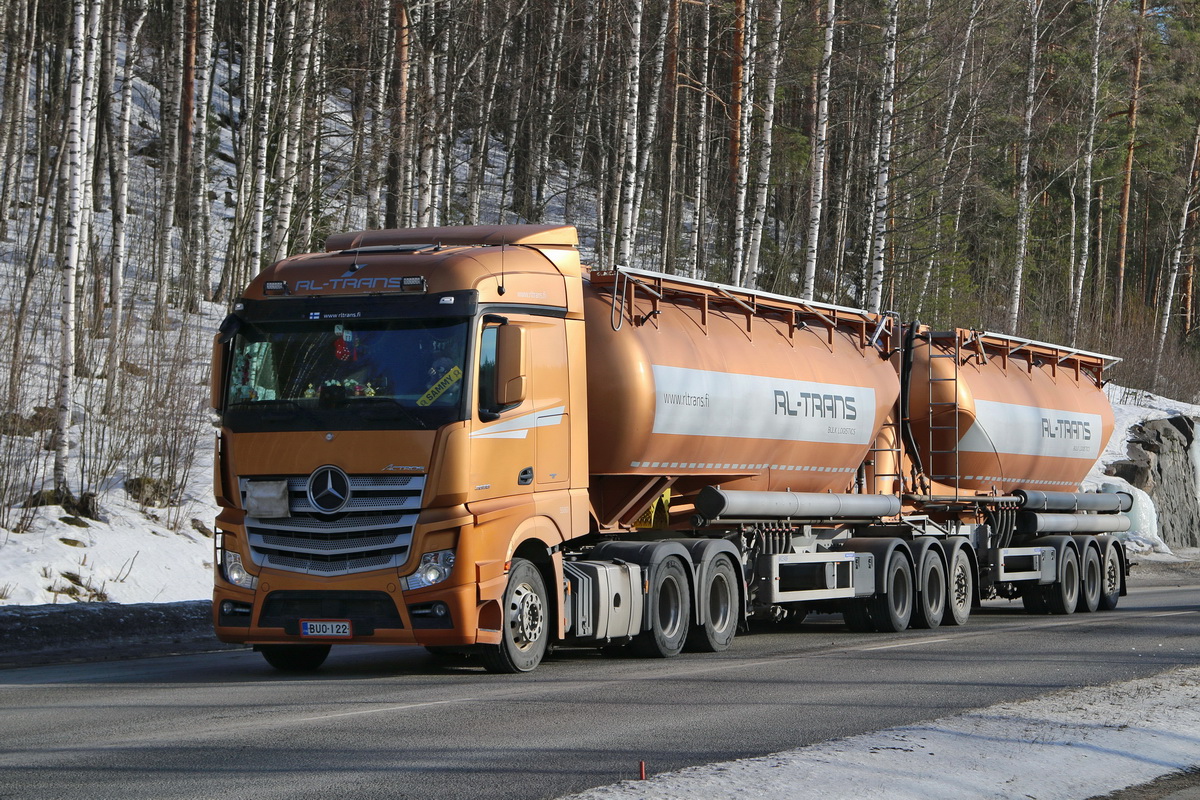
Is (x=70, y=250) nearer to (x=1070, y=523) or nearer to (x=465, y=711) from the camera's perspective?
(x=465, y=711)

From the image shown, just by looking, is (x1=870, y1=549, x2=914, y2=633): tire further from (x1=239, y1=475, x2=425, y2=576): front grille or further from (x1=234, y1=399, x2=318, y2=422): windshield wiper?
(x1=234, y1=399, x2=318, y2=422): windshield wiper

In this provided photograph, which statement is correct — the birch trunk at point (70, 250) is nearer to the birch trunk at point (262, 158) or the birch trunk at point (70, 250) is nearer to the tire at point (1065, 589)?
the birch trunk at point (262, 158)

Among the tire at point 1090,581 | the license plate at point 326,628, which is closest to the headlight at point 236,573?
the license plate at point 326,628

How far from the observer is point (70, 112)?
57.7 ft

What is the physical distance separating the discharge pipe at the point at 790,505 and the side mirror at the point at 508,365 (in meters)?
3.58

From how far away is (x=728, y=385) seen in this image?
555 inches

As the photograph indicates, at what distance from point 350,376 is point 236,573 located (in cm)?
186

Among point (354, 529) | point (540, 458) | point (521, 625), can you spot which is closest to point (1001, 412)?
point (540, 458)

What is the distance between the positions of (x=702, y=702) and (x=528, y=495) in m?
2.47

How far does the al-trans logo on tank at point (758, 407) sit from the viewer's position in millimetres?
13219

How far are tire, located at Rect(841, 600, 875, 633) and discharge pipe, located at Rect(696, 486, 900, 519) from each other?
113 cm

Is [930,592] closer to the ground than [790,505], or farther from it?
closer to the ground

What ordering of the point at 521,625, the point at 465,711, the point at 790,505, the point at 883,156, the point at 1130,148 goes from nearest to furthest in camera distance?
the point at 465,711 < the point at 521,625 < the point at 790,505 < the point at 883,156 < the point at 1130,148

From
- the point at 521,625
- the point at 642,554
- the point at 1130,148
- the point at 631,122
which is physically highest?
the point at 1130,148
